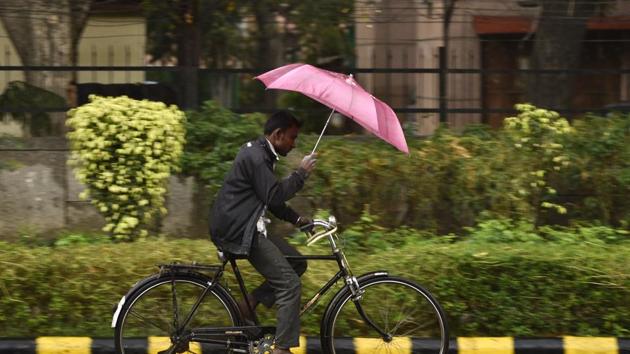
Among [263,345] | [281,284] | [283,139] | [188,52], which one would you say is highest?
[188,52]

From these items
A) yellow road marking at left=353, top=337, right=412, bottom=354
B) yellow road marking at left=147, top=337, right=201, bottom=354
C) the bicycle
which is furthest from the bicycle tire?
yellow road marking at left=353, top=337, right=412, bottom=354

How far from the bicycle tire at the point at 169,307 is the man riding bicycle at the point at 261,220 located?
31cm

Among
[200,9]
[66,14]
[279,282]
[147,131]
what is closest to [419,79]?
[200,9]

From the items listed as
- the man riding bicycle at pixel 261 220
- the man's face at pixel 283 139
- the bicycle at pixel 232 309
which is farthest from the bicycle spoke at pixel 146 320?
the man's face at pixel 283 139

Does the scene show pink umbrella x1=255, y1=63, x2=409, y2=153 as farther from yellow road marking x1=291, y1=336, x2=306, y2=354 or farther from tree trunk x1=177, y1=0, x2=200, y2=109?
tree trunk x1=177, y1=0, x2=200, y2=109

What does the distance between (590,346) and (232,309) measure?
2.27 meters

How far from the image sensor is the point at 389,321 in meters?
5.95

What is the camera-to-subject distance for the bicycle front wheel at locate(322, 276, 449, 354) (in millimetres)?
5781

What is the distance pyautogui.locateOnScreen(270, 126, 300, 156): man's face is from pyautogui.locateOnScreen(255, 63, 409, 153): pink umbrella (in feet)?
0.86

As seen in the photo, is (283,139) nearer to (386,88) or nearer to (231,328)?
(231,328)

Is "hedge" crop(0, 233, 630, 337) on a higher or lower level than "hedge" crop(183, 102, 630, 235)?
lower

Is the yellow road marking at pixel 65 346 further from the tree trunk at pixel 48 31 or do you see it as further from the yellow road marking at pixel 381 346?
the tree trunk at pixel 48 31

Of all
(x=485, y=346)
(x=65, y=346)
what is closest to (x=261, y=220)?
(x=65, y=346)

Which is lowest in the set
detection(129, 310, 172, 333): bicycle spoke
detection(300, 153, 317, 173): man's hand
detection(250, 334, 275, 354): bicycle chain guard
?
detection(250, 334, 275, 354): bicycle chain guard
